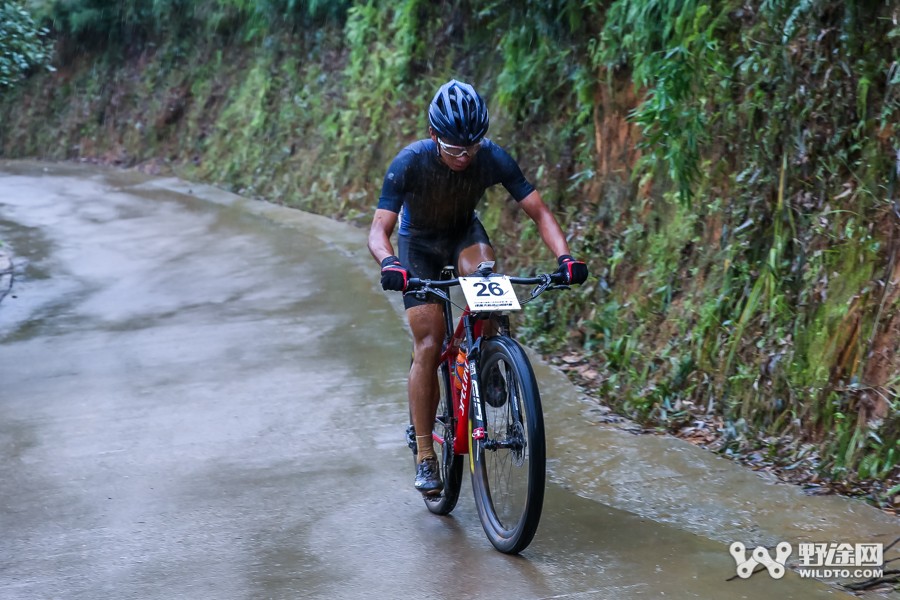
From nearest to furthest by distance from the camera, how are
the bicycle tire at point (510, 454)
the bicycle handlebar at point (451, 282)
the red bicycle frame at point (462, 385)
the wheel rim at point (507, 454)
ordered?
the bicycle tire at point (510, 454)
the wheel rim at point (507, 454)
the bicycle handlebar at point (451, 282)
the red bicycle frame at point (462, 385)

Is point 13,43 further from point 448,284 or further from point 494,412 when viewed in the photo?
point 494,412

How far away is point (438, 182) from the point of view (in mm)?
5875

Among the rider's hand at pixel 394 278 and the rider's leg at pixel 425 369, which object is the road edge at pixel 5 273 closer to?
the rider's leg at pixel 425 369

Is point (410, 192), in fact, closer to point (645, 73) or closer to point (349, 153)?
point (645, 73)

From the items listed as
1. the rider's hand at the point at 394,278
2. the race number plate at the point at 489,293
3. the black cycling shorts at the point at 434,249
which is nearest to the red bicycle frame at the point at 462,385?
the race number plate at the point at 489,293

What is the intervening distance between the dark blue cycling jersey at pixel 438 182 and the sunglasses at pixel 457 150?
0.56 ft

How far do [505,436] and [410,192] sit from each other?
144 cm

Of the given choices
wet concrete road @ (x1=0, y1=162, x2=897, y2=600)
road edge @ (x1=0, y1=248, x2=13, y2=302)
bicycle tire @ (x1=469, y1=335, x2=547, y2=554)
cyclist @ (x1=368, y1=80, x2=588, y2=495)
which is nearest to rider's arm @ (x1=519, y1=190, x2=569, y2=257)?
cyclist @ (x1=368, y1=80, x2=588, y2=495)

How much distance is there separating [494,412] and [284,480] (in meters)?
1.78

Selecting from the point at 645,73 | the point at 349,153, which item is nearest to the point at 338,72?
the point at 349,153

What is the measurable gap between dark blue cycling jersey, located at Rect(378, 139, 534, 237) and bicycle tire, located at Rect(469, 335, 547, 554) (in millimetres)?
904

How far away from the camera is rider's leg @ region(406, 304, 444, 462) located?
5.73m

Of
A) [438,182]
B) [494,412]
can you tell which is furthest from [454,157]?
[494,412]

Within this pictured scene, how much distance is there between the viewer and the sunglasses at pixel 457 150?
5.59m
